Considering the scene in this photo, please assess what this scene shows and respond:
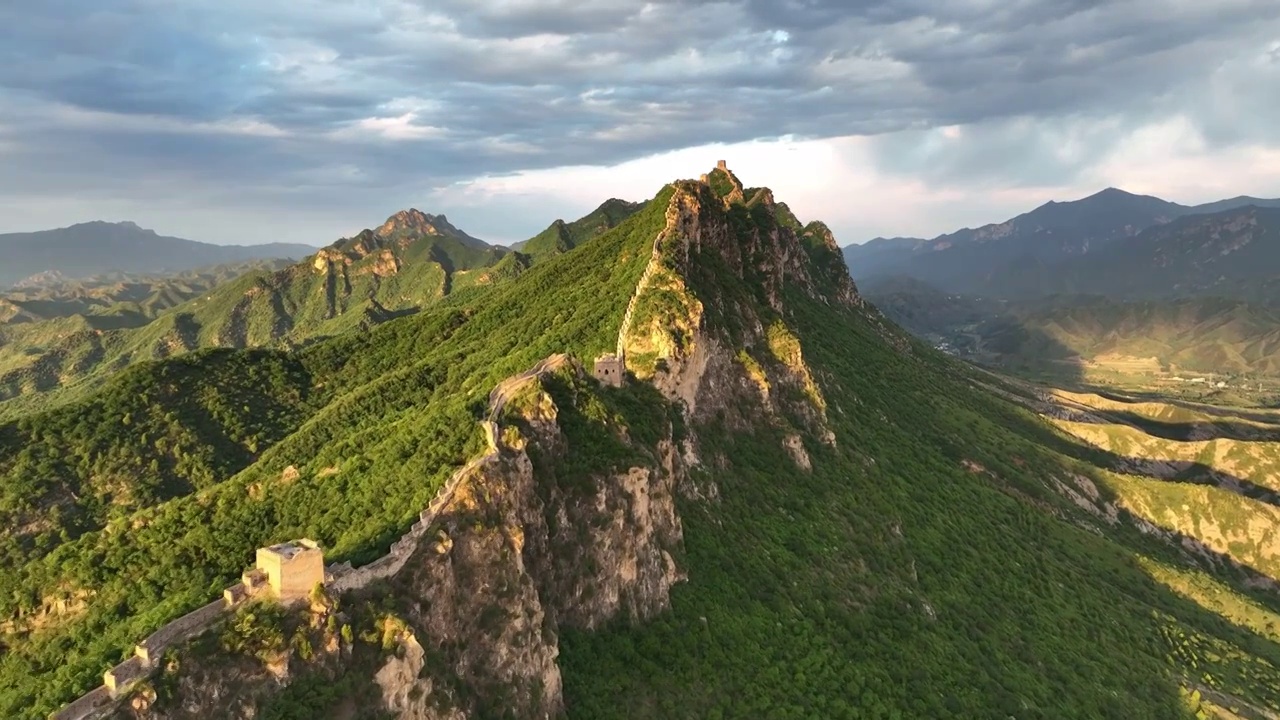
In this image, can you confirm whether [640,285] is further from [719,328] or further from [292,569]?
[292,569]

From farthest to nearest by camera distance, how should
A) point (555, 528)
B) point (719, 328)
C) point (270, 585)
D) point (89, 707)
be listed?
1. point (719, 328)
2. point (555, 528)
3. point (270, 585)
4. point (89, 707)

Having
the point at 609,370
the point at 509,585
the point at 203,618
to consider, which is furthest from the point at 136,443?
the point at 509,585

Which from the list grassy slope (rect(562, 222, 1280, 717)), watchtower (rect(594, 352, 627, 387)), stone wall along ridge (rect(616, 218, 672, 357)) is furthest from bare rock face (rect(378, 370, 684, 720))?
stone wall along ridge (rect(616, 218, 672, 357))

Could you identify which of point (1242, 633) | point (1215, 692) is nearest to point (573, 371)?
point (1215, 692)

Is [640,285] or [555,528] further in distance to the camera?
[640,285]

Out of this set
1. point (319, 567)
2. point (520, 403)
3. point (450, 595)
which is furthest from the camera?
point (520, 403)

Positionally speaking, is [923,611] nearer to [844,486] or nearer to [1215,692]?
[844,486]
